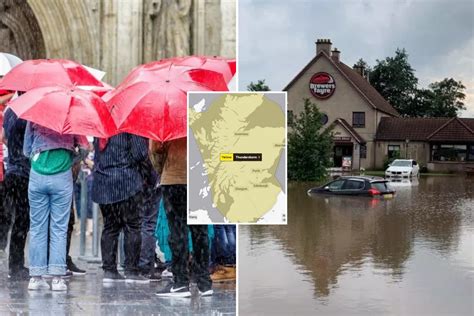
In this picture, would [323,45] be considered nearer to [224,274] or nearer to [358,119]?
[358,119]

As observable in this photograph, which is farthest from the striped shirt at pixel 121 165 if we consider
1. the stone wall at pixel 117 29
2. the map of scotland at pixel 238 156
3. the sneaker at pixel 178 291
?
the stone wall at pixel 117 29

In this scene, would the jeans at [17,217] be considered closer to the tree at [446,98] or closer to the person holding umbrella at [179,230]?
the person holding umbrella at [179,230]

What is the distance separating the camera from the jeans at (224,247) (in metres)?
5.29

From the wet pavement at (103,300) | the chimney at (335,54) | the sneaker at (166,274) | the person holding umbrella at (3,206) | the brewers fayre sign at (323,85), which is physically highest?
the chimney at (335,54)

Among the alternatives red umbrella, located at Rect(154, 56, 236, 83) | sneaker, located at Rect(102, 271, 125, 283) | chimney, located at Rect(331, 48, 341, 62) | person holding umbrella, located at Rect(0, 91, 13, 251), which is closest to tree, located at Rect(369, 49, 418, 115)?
chimney, located at Rect(331, 48, 341, 62)

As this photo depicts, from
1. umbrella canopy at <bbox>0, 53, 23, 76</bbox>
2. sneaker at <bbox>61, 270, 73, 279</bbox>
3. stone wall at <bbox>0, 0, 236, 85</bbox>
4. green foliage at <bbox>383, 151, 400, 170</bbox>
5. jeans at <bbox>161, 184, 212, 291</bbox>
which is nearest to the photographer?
jeans at <bbox>161, 184, 212, 291</bbox>

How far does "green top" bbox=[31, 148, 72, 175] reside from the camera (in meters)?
4.84

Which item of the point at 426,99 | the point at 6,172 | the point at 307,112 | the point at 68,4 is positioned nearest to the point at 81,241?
the point at 6,172

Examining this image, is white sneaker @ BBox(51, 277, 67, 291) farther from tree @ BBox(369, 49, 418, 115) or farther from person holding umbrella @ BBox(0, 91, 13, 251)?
tree @ BBox(369, 49, 418, 115)

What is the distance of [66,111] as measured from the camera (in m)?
4.92

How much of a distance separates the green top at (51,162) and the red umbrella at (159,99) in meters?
0.33

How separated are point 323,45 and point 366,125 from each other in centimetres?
54

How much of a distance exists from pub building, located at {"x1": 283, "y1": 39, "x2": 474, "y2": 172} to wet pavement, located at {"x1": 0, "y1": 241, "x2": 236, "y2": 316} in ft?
3.55

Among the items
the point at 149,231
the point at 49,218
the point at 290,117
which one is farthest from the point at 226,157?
the point at 49,218
